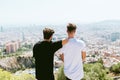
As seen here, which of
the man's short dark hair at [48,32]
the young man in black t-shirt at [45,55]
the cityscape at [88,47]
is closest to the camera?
the man's short dark hair at [48,32]

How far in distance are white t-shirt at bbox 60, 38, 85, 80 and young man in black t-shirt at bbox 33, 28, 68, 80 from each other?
83mm

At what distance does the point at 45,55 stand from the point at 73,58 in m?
0.34

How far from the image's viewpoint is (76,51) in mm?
3312

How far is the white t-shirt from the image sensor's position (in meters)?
3.30

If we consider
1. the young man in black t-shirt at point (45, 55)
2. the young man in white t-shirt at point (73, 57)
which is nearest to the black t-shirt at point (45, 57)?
the young man in black t-shirt at point (45, 55)

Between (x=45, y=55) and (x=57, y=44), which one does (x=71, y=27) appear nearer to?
(x=57, y=44)

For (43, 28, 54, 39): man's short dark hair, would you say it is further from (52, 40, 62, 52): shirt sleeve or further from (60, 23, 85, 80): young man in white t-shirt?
(60, 23, 85, 80): young man in white t-shirt

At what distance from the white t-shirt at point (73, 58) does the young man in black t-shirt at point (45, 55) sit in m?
0.08

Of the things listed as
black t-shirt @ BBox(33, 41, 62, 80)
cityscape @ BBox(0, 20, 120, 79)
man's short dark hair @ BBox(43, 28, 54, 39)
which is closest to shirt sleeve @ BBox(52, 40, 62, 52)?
black t-shirt @ BBox(33, 41, 62, 80)

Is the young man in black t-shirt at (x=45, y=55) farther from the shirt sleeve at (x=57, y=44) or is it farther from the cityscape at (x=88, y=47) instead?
the cityscape at (x=88, y=47)

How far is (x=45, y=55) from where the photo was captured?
3.34 metres

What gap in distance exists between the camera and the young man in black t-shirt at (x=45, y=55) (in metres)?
3.30

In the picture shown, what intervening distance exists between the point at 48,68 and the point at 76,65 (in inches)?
13.3

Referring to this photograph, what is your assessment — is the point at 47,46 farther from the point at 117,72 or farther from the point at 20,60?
the point at 20,60
